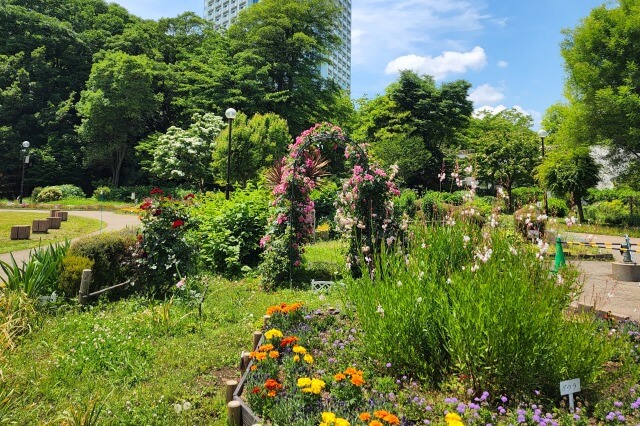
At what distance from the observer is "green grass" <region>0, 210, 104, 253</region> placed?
11.4 metres

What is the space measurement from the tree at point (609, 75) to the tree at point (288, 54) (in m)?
18.4

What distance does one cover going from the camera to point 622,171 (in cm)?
2242

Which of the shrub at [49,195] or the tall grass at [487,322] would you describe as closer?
the tall grass at [487,322]

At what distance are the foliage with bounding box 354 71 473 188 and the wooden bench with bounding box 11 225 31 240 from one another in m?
27.5

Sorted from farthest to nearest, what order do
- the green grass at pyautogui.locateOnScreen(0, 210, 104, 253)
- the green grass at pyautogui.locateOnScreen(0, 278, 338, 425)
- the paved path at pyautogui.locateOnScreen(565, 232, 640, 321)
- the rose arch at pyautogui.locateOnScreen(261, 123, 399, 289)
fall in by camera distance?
the green grass at pyautogui.locateOnScreen(0, 210, 104, 253) < the rose arch at pyautogui.locateOnScreen(261, 123, 399, 289) < the paved path at pyautogui.locateOnScreen(565, 232, 640, 321) < the green grass at pyautogui.locateOnScreen(0, 278, 338, 425)

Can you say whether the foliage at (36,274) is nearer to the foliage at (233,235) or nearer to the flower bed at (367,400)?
the foliage at (233,235)

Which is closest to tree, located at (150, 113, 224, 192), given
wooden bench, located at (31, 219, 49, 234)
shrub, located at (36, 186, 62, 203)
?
shrub, located at (36, 186, 62, 203)

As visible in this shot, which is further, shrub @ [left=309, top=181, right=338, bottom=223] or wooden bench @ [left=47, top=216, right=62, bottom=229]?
shrub @ [left=309, top=181, right=338, bottom=223]

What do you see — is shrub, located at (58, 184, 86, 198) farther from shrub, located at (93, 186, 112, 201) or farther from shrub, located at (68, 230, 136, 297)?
shrub, located at (68, 230, 136, 297)

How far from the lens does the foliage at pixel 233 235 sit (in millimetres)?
8641

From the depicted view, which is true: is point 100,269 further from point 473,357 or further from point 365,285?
point 473,357

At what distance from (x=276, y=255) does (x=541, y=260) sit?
5.00 m

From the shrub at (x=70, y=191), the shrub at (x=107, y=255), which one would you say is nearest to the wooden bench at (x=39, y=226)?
the shrub at (x=107, y=255)

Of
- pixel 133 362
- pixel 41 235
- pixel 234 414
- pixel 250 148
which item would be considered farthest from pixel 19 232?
pixel 250 148
